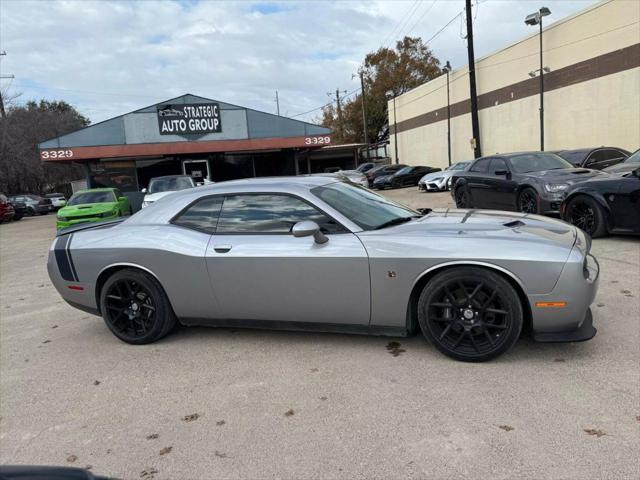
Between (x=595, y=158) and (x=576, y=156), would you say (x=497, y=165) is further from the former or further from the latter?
(x=595, y=158)

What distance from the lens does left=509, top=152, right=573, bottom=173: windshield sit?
10.0 m

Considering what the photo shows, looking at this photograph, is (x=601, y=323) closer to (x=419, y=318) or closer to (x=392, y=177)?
(x=419, y=318)

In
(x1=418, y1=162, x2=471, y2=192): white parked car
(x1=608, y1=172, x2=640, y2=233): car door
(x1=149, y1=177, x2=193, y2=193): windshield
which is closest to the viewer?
(x1=608, y1=172, x2=640, y2=233): car door

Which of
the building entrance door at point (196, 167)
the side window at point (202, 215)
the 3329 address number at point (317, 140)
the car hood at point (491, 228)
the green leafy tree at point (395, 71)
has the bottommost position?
the car hood at point (491, 228)

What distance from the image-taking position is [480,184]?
11.0 meters

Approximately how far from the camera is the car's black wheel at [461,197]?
11792 mm

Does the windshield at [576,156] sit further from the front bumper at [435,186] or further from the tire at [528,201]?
the front bumper at [435,186]

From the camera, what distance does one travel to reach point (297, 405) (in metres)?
3.21

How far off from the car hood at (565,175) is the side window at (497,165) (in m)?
0.72

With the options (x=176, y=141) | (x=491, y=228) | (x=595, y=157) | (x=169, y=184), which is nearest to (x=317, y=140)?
(x=176, y=141)

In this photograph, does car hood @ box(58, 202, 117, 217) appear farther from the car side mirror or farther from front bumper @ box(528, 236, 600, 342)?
front bumper @ box(528, 236, 600, 342)

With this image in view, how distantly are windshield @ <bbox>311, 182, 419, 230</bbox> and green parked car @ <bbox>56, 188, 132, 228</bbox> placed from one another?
34.4 feet

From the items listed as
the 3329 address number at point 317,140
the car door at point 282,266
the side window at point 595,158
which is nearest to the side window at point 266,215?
the car door at point 282,266

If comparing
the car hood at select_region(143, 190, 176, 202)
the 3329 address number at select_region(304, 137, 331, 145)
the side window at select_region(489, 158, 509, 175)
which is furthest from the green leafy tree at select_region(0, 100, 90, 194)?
the side window at select_region(489, 158, 509, 175)
